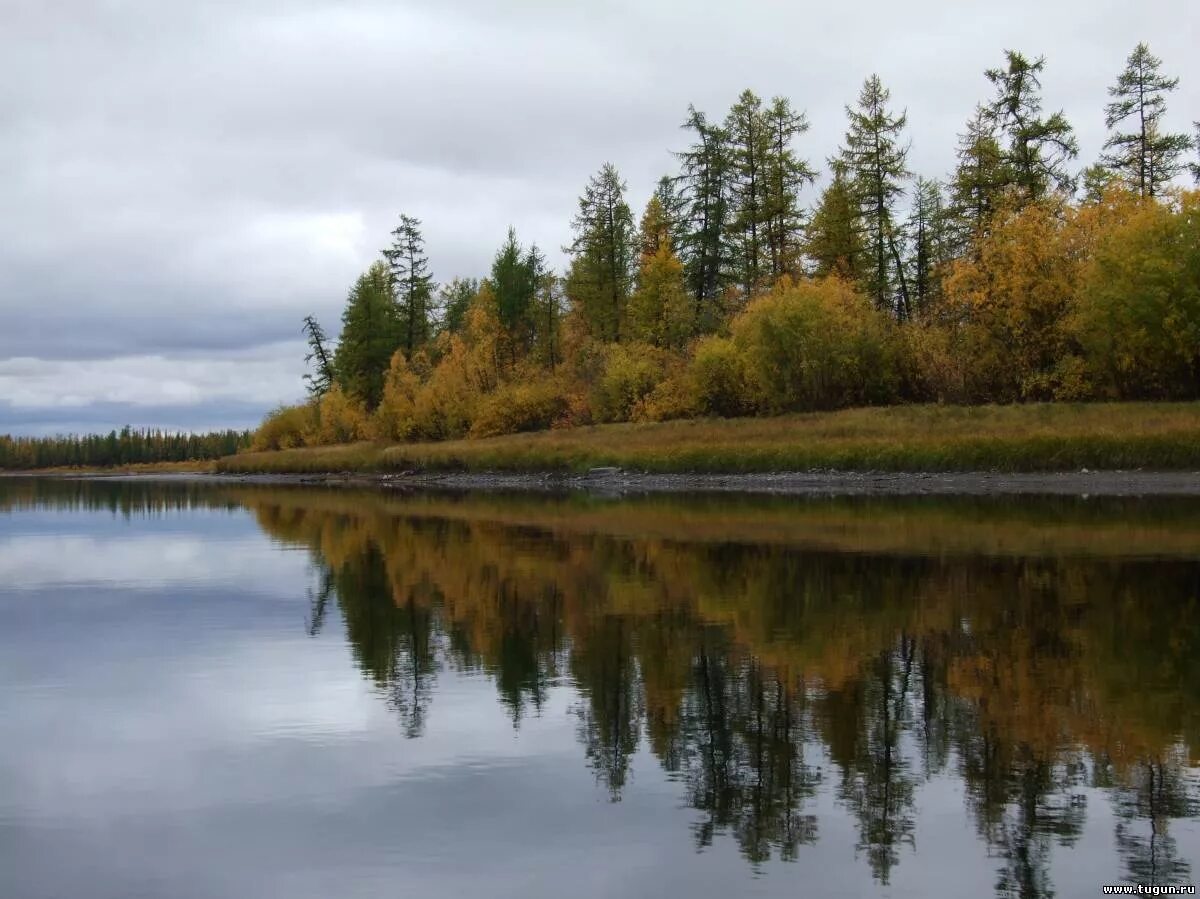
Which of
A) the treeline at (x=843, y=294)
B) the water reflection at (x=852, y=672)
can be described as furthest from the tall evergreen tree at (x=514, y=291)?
the water reflection at (x=852, y=672)

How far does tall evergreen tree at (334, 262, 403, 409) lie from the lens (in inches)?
4441

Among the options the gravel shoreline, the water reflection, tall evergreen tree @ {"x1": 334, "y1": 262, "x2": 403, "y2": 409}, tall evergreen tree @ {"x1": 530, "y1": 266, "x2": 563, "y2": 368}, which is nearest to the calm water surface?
the water reflection

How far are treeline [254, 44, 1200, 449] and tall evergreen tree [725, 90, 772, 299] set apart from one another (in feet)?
0.56

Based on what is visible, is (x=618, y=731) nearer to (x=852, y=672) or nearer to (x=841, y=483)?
(x=852, y=672)

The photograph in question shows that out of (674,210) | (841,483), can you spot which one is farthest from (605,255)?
(841,483)

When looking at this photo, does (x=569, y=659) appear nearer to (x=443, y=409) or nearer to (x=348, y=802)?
(x=348, y=802)

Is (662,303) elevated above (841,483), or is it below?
above

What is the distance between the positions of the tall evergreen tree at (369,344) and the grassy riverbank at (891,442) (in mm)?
33836

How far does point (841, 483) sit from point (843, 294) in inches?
694

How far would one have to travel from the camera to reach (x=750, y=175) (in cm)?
7956

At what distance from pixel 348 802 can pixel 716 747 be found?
129 inches

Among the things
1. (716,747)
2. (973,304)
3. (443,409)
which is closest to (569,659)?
(716,747)

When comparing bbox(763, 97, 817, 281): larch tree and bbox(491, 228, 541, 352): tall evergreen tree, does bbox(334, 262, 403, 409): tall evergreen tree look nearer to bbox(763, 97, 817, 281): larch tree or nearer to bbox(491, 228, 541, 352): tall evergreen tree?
bbox(491, 228, 541, 352): tall evergreen tree

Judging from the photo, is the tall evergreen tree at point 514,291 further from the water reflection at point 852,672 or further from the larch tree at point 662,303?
the water reflection at point 852,672
